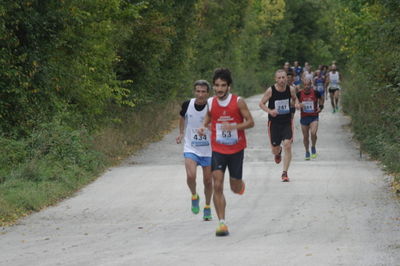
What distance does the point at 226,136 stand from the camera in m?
10.0

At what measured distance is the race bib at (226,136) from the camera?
9.95m

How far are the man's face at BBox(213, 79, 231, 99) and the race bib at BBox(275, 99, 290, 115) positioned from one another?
18.9ft

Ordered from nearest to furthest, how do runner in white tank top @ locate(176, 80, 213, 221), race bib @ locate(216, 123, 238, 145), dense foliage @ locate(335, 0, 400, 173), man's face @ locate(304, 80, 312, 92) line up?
1. race bib @ locate(216, 123, 238, 145)
2. runner in white tank top @ locate(176, 80, 213, 221)
3. dense foliage @ locate(335, 0, 400, 173)
4. man's face @ locate(304, 80, 312, 92)

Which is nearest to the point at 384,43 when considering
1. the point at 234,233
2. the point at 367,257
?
the point at 234,233

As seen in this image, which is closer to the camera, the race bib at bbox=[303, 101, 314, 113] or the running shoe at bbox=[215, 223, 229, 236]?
the running shoe at bbox=[215, 223, 229, 236]

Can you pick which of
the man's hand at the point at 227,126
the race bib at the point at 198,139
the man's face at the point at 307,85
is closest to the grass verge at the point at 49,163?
the race bib at the point at 198,139

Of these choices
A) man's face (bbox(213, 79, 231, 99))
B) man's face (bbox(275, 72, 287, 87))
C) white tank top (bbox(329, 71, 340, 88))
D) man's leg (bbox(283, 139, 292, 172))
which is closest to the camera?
man's face (bbox(213, 79, 231, 99))

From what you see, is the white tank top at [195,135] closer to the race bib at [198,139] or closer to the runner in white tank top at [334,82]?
the race bib at [198,139]

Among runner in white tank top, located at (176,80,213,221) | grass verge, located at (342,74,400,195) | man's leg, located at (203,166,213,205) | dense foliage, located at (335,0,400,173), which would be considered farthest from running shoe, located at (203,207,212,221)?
dense foliage, located at (335,0,400,173)

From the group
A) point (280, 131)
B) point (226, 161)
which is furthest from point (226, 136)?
point (280, 131)

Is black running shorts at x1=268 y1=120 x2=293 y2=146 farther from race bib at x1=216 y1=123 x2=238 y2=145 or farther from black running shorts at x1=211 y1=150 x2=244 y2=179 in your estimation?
race bib at x1=216 y1=123 x2=238 y2=145

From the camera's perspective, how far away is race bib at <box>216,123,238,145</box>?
995 cm

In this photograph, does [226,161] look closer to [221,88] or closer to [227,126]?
[227,126]

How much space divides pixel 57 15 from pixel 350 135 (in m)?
12.5
